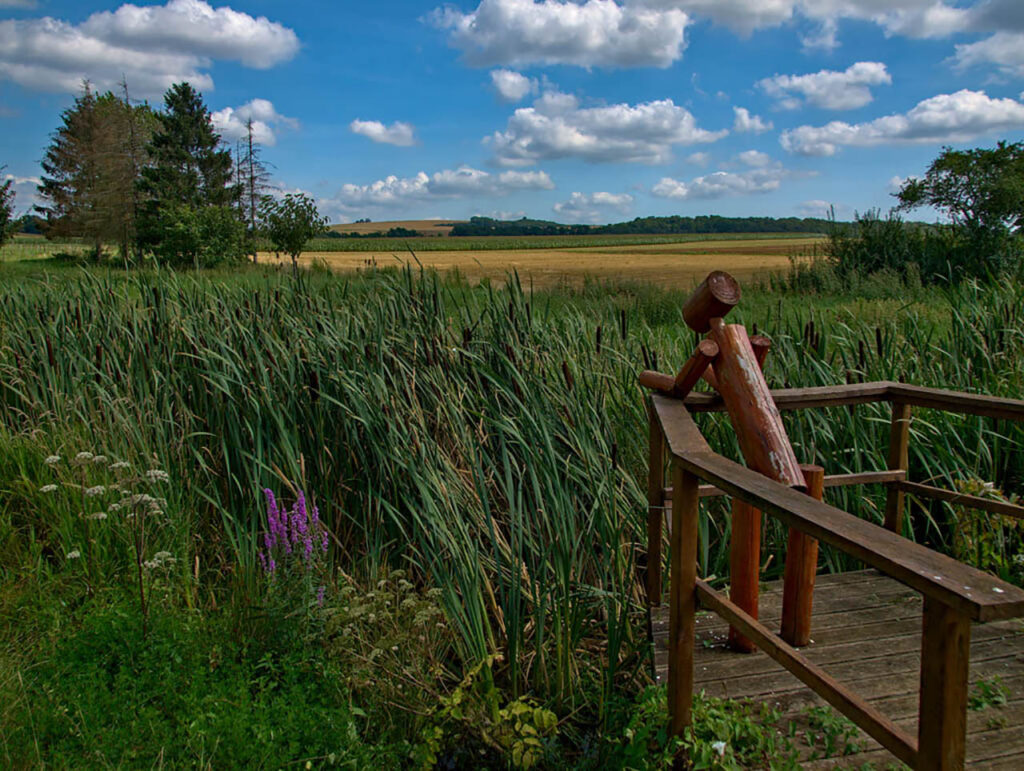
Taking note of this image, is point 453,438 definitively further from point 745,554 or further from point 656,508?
point 745,554

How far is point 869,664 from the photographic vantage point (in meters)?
2.10

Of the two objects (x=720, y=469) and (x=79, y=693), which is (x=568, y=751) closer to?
(x=720, y=469)

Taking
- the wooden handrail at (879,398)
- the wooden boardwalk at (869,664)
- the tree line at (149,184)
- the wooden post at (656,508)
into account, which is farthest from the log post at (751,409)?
the tree line at (149,184)

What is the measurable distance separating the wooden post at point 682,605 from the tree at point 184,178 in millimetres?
39093

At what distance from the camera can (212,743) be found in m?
2.13

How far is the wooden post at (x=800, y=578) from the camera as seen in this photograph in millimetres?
2031

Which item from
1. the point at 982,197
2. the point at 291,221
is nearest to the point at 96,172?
the point at 291,221

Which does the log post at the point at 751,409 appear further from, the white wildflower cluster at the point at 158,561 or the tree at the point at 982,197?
the tree at the point at 982,197

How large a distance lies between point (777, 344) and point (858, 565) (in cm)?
131

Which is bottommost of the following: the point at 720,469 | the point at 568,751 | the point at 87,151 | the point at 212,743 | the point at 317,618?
the point at 568,751

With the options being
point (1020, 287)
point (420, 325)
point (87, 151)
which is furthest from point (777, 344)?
point (87, 151)

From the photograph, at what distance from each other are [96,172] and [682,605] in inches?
2071

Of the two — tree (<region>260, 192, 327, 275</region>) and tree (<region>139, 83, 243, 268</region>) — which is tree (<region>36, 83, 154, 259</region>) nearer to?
tree (<region>139, 83, 243, 268</region>)

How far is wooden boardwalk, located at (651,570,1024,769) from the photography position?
1.79m
